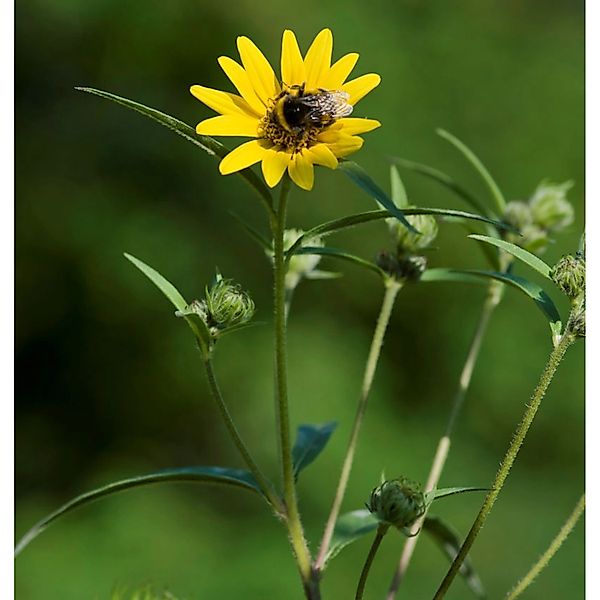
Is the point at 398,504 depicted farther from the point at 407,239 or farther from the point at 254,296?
the point at 254,296

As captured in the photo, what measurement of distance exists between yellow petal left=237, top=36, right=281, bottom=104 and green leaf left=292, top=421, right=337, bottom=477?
0.68ft

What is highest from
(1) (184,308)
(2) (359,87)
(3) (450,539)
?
(2) (359,87)

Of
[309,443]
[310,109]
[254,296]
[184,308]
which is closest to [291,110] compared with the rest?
[310,109]

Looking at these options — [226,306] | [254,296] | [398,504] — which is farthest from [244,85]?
[254,296]

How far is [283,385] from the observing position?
1.52 ft

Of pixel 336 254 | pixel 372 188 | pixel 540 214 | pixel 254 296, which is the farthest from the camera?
pixel 254 296

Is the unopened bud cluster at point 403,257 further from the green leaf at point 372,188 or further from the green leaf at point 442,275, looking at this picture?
the green leaf at point 372,188

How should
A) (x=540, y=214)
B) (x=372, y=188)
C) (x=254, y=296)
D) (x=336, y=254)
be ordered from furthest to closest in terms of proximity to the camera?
(x=254, y=296) → (x=540, y=214) → (x=336, y=254) → (x=372, y=188)

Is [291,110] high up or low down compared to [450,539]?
up

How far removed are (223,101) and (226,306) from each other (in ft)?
0.34

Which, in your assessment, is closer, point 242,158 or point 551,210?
point 242,158

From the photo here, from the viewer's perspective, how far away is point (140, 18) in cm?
196

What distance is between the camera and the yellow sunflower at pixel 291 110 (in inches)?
18.1

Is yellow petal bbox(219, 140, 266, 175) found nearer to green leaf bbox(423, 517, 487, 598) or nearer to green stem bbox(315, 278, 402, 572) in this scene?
green stem bbox(315, 278, 402, 572)
